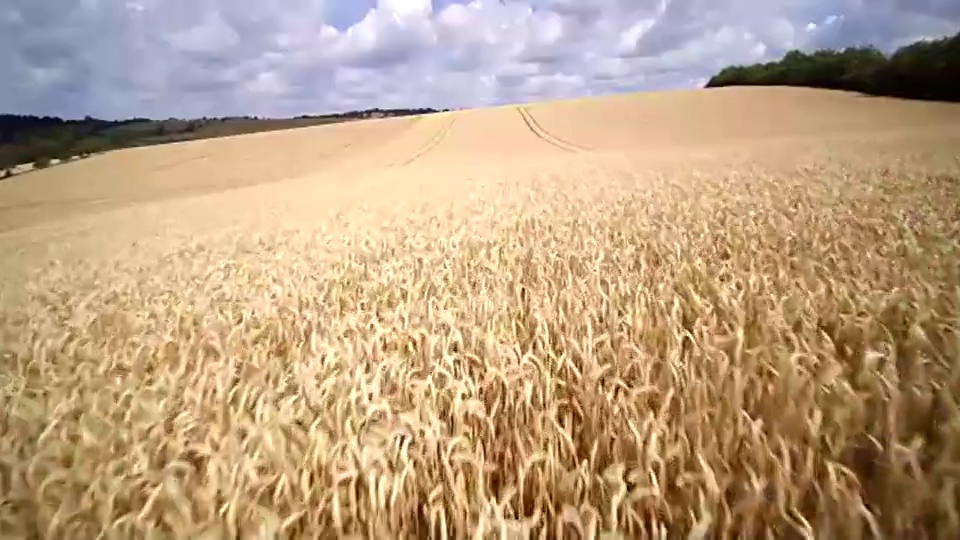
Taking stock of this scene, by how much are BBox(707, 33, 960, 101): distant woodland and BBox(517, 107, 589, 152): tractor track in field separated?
12610 millimetres

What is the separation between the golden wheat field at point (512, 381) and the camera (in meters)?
0.82

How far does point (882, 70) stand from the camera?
2.10 meters

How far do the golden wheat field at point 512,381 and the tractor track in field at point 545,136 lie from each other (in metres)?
13.6

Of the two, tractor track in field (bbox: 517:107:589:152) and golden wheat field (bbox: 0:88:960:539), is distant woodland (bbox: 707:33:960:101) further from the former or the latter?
tractor track in field (bbox: 517:107:589:152)

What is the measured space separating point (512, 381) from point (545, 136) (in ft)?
59.8

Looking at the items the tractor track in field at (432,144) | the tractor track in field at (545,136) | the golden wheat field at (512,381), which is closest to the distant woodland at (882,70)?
the golden wheat field at (512,381)

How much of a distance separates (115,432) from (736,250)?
1.83 metres

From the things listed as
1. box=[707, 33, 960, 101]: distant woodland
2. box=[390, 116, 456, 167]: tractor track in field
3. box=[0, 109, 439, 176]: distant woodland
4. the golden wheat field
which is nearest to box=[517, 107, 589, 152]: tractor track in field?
box=[390, 116, 456, 167]: tractor track in field

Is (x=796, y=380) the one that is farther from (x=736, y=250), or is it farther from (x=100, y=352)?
(x=100, y=352)

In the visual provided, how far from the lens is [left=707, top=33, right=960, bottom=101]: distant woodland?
5.71 feet

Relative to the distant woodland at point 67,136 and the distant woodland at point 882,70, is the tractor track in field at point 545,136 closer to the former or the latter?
the distant woodland at point 882,70

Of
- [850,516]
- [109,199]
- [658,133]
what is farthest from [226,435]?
[658,133]

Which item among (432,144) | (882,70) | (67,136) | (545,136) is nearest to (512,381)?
(67,136)

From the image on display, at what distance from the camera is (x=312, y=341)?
4.43ft
